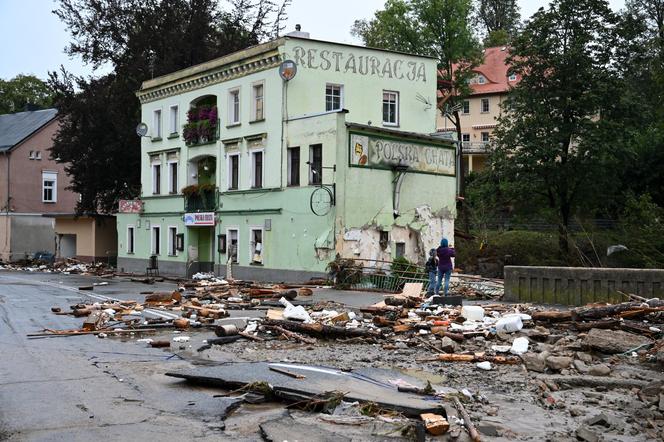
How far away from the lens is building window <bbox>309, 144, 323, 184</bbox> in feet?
110

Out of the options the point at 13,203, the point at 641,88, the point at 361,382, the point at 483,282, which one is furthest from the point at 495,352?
the point at 13,203

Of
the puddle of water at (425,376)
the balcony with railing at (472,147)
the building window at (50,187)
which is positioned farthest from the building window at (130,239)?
the balcony with railing at (472,147)

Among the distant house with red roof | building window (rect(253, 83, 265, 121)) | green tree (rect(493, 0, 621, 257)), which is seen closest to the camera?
building window (rect(253, 83, 265, 121))

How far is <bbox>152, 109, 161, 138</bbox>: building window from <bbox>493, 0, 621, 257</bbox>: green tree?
67.5 ft

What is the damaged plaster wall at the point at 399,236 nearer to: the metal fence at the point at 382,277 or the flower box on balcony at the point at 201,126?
the metal fence at the point at 382,277

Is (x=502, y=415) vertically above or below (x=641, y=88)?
below

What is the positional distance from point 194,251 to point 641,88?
38.5 m

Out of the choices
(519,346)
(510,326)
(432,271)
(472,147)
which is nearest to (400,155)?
(432,271)

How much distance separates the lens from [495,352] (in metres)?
13.2

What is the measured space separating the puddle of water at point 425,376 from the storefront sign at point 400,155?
2158 centimetres

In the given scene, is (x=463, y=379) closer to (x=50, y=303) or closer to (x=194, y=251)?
(x=50, y=303)

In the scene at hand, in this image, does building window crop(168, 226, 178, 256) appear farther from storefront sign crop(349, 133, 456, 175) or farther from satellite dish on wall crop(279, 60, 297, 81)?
storefront sign crop(349, 133, 456, 175)

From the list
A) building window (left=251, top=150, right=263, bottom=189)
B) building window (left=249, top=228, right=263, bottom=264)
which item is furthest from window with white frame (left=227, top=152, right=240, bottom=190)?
building window (left=249, top=228, right=263, bottom=264)

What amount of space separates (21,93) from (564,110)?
62.2 m
